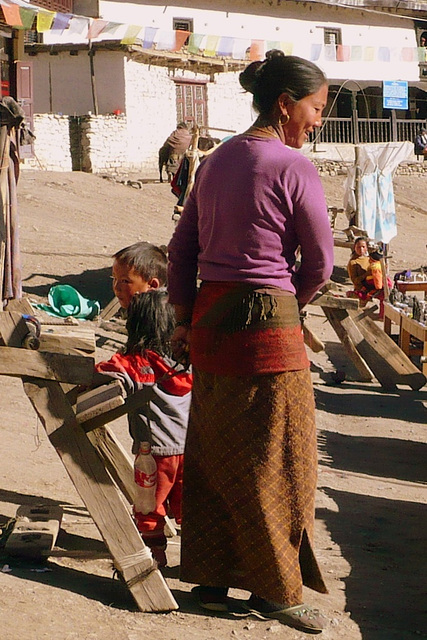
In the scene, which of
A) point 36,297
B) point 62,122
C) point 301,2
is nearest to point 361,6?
point 301,2

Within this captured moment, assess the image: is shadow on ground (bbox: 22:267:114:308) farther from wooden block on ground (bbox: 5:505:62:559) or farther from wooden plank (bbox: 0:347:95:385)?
wooden plank (bbox: 0:347:95:385)

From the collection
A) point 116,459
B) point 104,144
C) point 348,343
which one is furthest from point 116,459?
point 104,144

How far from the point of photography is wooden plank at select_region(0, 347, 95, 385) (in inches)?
125

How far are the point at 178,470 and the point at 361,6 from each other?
3357 cm

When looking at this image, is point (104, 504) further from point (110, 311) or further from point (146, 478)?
point (110, 311)

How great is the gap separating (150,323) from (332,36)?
33265mm

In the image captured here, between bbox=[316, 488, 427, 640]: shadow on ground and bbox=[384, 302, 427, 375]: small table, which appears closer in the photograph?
bbox=[316, 488, 427, 640]: shadow on ground

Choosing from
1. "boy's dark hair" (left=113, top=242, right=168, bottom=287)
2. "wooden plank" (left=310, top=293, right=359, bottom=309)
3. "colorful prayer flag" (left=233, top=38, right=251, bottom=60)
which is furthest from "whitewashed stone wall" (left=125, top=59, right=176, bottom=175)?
"boy's dark hair" (left=113, top=242, right=168, bottom=287)

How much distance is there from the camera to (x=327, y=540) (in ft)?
15.1

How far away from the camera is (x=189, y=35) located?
22.4 meters

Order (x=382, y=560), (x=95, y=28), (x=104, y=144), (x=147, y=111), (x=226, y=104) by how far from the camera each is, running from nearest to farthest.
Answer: (x=382, y=560)
(x=95, y=28)
(x=104, y=144)
(x=147, y=111)
(x=226, y=104)

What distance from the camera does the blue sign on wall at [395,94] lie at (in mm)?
34375

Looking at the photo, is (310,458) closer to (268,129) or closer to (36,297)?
(268,129)

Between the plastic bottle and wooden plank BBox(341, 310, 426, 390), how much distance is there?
19.7ft
